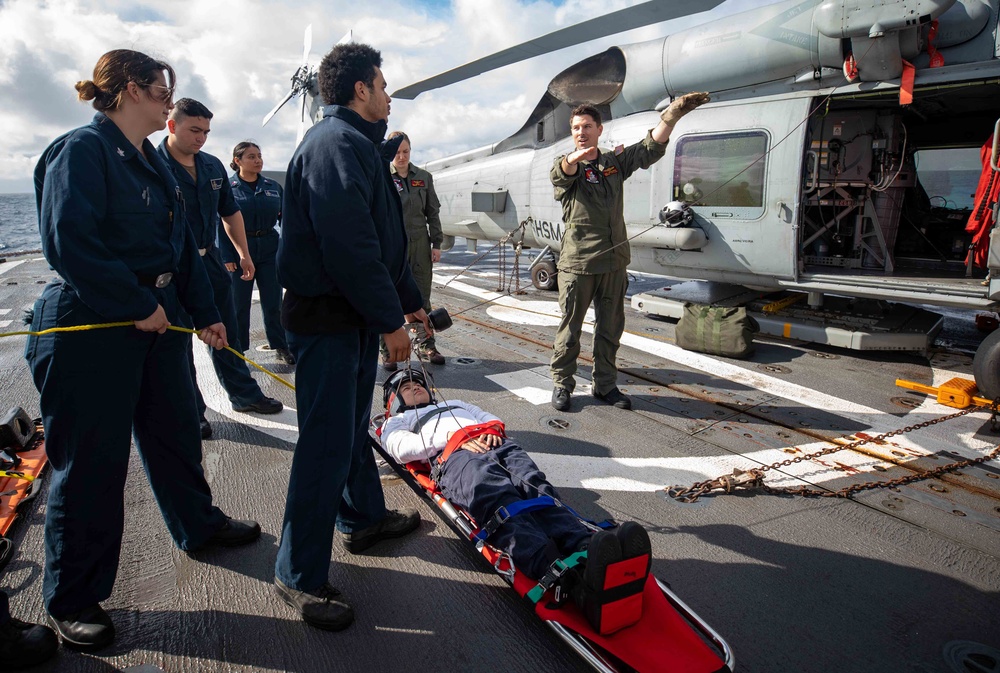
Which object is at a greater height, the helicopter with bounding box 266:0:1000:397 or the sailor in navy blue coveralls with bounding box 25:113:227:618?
the helicopter with bounding box 266:0:1000:397

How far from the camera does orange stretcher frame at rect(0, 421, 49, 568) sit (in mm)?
2800

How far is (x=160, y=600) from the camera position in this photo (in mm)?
2553

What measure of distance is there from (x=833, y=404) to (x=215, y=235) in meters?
5.43

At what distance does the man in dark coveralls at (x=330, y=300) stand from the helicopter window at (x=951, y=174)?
8896mm

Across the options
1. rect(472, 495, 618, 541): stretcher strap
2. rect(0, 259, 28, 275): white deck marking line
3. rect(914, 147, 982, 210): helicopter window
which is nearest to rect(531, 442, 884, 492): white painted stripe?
rect(472, 495, 618, 541): stretcher strap

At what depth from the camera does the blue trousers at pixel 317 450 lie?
238 centimetres

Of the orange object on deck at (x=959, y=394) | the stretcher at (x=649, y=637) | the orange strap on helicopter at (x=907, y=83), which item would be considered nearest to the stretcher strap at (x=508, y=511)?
the stretcher at (x=649, y=637)

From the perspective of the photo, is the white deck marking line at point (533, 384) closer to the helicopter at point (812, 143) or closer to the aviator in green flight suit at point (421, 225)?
the aviator in green flight suit at point (421, 225)

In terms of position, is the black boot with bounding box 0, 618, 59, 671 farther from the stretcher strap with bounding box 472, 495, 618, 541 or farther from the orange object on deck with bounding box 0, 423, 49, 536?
the stretcher strap with bounding box 472, 495, 618, 541

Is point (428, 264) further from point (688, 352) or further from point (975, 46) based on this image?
point (975, 46)

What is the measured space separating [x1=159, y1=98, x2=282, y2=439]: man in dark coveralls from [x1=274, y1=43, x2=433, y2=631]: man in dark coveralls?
1.78m

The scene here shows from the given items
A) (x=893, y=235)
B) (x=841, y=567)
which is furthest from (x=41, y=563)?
(x=893, y=235)

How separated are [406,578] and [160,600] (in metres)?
1.08

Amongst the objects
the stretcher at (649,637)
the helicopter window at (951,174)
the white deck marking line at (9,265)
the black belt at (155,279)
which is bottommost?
the stretcher at (649,637)
